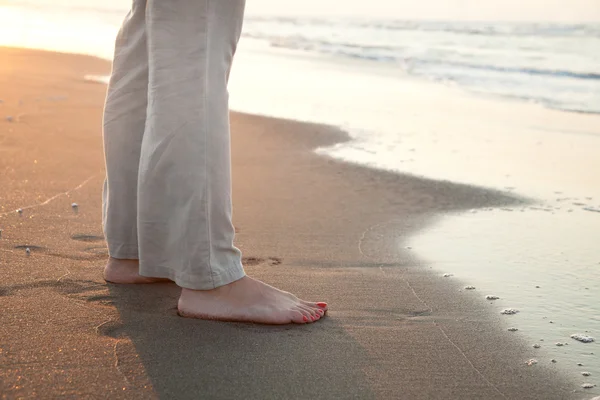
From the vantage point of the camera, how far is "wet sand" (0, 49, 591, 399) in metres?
1.75

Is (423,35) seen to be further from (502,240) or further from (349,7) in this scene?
(502,240)

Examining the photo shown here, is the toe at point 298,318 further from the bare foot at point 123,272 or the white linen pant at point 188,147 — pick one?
the bare foot at point 123,272

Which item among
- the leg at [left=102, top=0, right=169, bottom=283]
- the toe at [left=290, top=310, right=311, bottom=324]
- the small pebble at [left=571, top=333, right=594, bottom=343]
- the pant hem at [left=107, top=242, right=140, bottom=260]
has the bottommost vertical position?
the small pebble at [left=571, top=333, right=594, bottom=343]

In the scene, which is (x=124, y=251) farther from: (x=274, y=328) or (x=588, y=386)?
(x=588, y=386)

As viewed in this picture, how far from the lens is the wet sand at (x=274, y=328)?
1755 millimetres

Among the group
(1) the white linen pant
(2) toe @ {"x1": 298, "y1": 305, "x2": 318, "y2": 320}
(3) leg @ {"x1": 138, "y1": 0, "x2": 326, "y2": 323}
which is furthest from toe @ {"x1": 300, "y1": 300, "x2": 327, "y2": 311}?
(1) the white linen pant

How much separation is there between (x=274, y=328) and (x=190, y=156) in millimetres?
499

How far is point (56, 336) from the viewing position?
1910 mm

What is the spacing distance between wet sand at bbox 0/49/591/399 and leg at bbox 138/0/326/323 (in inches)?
5.1

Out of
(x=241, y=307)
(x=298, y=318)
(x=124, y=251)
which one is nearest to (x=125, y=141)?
(x=124, y=251)

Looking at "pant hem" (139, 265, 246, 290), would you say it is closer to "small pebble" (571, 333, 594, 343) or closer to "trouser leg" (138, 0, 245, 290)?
"trouser leg" (138, 0, 245, 290)

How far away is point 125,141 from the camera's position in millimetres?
2307

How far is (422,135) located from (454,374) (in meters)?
→ 4.02

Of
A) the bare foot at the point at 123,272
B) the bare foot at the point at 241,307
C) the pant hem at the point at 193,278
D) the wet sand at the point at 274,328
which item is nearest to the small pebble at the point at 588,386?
the wet sand at the point at 274,328
